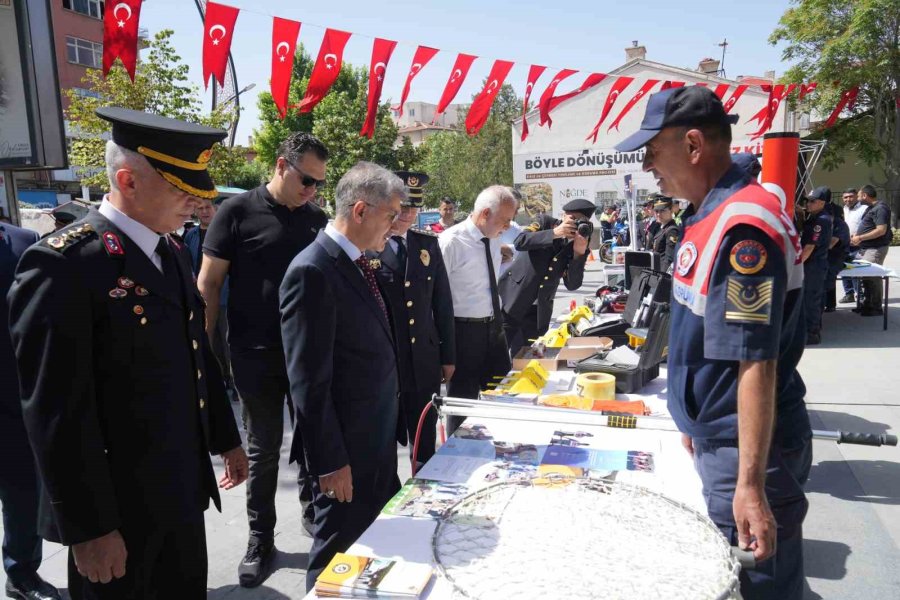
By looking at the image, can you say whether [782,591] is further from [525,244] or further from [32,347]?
[525,244]

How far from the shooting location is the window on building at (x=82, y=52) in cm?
2864

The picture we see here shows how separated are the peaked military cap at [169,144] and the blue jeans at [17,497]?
60.9 inches

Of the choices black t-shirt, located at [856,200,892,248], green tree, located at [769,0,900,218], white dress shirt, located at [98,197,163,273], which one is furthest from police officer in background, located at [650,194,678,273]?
green tree, located at [769,0,900,218]

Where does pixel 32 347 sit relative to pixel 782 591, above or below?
above

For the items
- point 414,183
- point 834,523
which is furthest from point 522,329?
point 834,523

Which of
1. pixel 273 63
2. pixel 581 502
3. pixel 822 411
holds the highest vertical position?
pixel 273 63

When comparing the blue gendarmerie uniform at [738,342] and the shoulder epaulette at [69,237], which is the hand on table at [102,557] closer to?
the shoulder epaulette at [69,237]

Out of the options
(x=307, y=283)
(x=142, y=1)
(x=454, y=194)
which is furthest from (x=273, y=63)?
(x=454, y=194)

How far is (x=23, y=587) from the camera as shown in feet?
8.15

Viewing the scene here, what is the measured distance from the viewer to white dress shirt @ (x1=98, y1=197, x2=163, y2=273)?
5.23 ft

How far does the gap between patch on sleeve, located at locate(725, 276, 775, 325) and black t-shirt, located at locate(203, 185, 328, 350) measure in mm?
2082

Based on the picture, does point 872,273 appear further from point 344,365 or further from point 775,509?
point 344,365

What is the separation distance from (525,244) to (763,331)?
3.27m

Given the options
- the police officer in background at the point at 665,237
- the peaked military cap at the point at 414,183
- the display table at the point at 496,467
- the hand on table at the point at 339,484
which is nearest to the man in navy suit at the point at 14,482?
the hand on table at the point at 339,484
